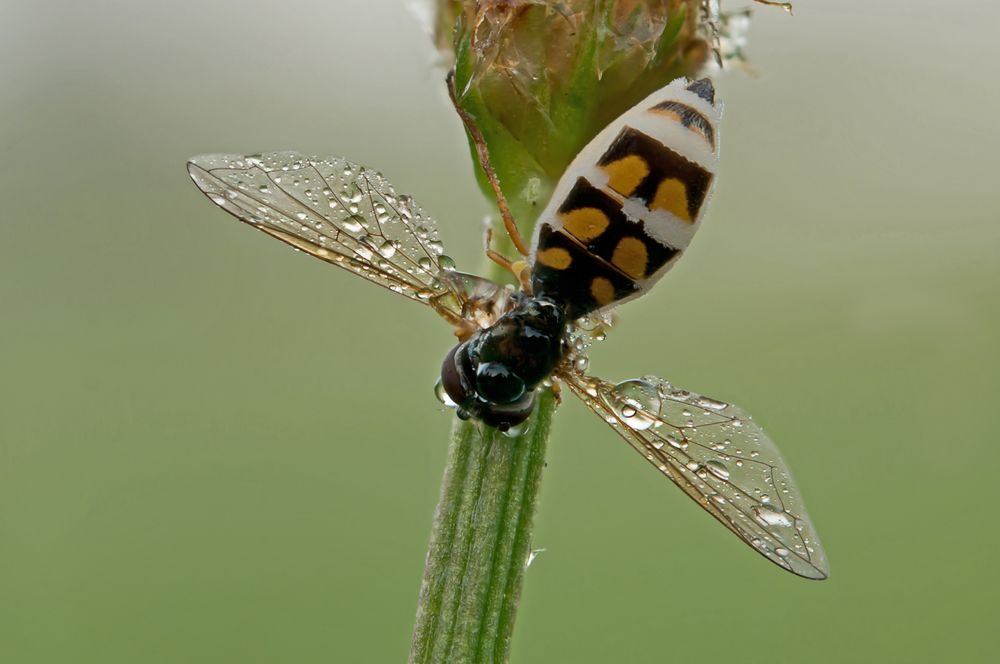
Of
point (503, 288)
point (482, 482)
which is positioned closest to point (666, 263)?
point (503, 288)

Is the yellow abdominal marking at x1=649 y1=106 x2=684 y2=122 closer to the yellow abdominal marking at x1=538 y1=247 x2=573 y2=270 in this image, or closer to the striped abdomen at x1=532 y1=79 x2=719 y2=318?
the striped abdomen at x1=532 y1=79 x2=719 y2=318

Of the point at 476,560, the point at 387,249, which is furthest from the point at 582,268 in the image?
the point at 476,560

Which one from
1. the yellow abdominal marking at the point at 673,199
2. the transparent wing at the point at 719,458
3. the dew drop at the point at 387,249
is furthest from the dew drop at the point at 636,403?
the dew drop at the point at 387,249

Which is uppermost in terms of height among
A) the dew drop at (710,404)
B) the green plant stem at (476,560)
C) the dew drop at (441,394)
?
the dew drop at (710,404)

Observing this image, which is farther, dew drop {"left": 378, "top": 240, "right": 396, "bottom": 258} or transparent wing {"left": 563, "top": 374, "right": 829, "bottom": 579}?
dew drop {"left": 378, "top": 240, "right": 396, "bottom": 258}

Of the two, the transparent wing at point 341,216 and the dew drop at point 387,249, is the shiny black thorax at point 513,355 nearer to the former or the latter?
the transparent wing at point 341,216

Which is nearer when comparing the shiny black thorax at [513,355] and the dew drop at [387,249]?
the shiny black thorax at [513,355]

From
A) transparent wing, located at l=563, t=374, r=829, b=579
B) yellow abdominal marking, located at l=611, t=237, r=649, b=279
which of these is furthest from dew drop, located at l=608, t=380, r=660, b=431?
yellow abdominal marking, located at l=611, t=237, r=649, b=279
